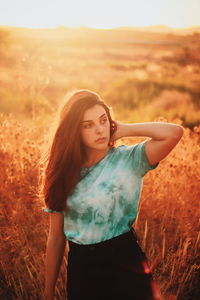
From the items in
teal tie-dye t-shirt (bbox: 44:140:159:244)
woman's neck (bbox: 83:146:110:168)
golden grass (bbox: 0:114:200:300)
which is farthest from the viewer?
golden grass (bbox: 0:114:200:300)

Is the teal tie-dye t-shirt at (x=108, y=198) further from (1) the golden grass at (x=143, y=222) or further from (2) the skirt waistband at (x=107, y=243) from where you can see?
(1) the golden grass at (x=143, y=222)

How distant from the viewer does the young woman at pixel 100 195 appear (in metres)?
1.78

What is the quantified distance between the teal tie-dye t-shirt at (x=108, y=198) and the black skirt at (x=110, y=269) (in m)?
0.05

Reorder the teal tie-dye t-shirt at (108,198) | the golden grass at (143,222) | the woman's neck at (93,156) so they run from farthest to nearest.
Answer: the golden grass at (143,222)
the woman's neck at (93,156)
the teal tie-dye t-shirt at (108,198)

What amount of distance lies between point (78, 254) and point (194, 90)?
16.0 m

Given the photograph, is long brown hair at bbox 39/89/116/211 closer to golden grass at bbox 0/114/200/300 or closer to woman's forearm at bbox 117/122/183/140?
woman's forearm at bbox 117/122/183/140

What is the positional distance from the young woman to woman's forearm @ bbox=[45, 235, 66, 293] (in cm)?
13

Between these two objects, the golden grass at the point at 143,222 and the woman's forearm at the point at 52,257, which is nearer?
the woman's forearm at the point at 52,257

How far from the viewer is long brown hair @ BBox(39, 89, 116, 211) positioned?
1849 millimetres

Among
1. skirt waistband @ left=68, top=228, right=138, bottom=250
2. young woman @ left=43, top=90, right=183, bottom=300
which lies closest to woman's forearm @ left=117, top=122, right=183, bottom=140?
young woman @ left=43, top=90, right=183, bottom=300

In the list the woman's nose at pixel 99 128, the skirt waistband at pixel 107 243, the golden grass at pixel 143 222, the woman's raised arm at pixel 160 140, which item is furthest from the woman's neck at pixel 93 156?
the golden grass at pixel 143 222

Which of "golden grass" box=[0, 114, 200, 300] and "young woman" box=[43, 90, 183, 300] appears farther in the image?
"golden grass" box=[0, 114, 200, 300]

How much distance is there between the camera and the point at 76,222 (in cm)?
185

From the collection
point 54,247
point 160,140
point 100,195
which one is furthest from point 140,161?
point 54,247
